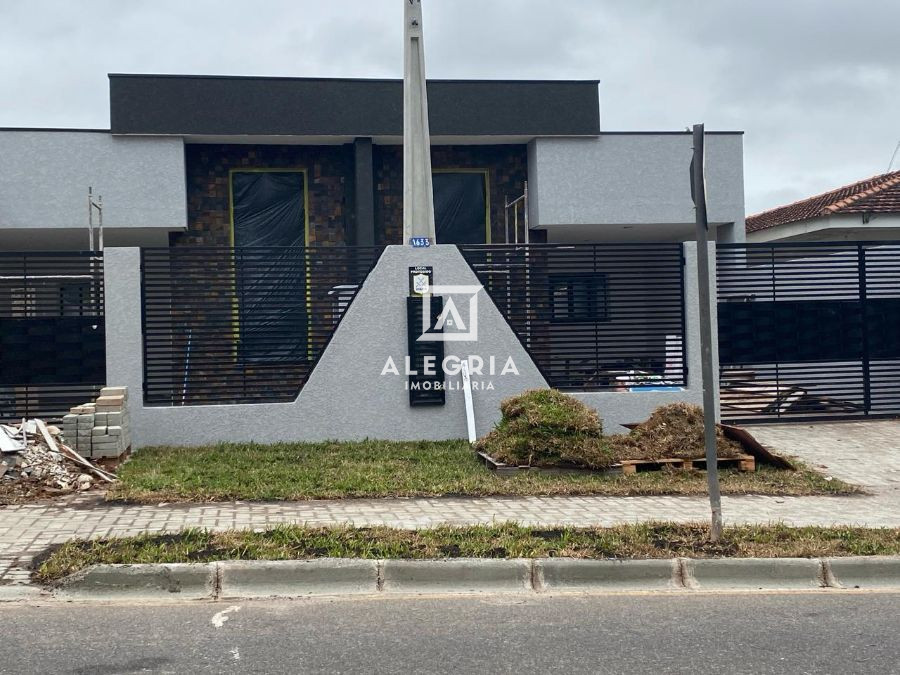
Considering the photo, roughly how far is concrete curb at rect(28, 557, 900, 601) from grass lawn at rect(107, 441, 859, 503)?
2797 mm

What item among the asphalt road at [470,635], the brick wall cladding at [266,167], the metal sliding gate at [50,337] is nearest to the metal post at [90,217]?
the brick wall cladding at [266,167]

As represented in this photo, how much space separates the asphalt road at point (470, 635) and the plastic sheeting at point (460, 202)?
17.5 meters

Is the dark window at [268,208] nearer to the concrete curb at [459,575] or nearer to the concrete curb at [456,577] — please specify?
the concrete curb at [456,577]

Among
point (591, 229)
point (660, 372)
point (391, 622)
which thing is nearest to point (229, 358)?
point (660, 372)

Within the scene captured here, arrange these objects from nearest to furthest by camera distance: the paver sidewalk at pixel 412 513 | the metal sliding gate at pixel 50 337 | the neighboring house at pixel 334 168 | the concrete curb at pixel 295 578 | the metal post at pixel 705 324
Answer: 1. the concrete curb at pixel 295 578
2. the metal post at pixel 705 324
3. the paver sidewalk at pixel 412 513
4. the metal sliding gate at pixel 50 337
5. the neighboring house at pixel 334 168

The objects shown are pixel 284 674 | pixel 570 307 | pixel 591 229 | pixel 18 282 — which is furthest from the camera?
pixel 591 229

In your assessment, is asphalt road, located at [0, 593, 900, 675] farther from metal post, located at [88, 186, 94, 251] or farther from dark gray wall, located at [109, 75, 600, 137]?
dark gray wall, located at [109, 75, 600, 137]

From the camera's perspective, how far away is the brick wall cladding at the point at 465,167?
23.0 m

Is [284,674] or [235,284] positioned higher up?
[235,284]

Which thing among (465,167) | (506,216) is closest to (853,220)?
(506,216)

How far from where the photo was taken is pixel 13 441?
997cm

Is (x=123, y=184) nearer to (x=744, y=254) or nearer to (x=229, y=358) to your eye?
(x=229, y=358)

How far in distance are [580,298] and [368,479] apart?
4980 mm

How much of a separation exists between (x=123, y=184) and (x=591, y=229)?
1033 cm
